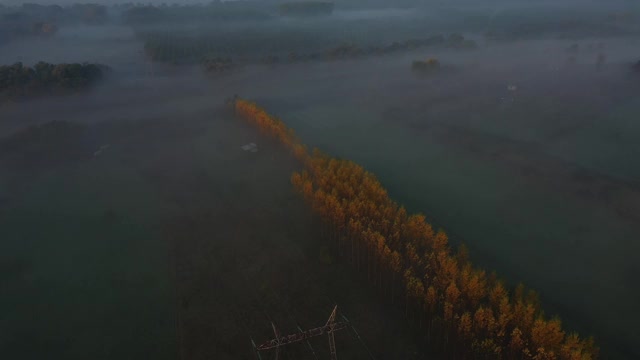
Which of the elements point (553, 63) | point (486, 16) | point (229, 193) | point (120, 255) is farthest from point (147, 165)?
point (486, 16)

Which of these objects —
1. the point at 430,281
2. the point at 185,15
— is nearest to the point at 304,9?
the point at 185,15

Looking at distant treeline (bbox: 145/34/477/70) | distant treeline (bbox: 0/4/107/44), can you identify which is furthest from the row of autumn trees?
distant treeline (bbox: 0/4/107/44)

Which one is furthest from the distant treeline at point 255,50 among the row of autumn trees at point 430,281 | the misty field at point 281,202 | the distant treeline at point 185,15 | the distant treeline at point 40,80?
the row of autumn trees at point 430,281

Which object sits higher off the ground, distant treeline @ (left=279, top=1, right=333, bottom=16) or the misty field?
distant treeline @ (left=279, top=1, right=333, bottom=16)

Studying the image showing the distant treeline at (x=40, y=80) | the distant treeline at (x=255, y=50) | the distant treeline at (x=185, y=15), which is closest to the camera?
the distant treeline at (x=40, y=80)

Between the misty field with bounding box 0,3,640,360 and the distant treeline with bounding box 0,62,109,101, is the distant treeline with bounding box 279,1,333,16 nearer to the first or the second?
the misty field with bounding box 0,3,640,360

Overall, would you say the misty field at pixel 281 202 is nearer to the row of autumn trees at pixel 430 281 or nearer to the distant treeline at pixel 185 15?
the row of autumn trees at pixel 430 281

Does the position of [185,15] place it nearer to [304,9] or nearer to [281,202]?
[304,9]
